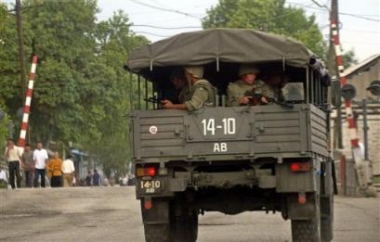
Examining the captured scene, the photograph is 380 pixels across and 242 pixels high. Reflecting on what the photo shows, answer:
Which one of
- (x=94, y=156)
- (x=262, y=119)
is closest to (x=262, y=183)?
(x=262, y=119)

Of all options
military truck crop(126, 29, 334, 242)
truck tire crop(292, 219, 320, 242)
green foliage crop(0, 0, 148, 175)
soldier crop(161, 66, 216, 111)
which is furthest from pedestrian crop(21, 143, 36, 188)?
truck tire crop(292, 219, 320, 242)

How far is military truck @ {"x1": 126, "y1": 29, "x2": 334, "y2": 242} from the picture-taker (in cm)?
1300

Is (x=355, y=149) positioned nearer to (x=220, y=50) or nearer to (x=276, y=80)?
(x=276, y=80)

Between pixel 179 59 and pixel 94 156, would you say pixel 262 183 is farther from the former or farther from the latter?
pixel 94 156

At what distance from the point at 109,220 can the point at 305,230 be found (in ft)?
29.1

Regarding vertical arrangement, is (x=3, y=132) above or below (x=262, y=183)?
above

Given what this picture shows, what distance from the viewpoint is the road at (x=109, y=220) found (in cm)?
1752

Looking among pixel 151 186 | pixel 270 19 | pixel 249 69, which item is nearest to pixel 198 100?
pixel 249 69

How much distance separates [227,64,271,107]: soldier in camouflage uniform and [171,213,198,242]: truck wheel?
73.6 inches

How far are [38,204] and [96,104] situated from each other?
32.3 m

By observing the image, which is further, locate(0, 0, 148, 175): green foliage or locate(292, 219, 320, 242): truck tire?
locate(0, 0, 148, 175): green foliage

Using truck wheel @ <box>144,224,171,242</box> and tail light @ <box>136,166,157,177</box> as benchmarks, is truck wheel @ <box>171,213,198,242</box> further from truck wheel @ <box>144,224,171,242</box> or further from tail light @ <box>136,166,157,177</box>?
tail light @ <box>136,166,157,177</box>

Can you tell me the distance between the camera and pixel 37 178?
36.0m

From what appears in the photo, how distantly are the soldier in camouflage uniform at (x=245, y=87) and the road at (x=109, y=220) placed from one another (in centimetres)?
329
